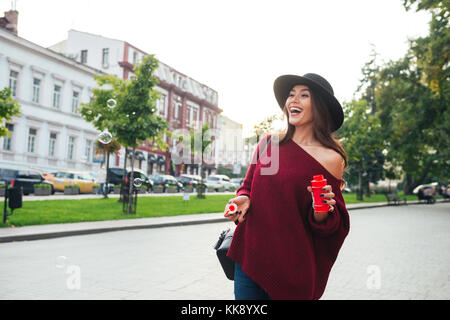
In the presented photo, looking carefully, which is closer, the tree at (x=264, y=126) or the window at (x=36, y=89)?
the tree at (x=264, y=126)

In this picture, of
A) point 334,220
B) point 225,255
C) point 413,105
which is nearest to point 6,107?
point 225,255

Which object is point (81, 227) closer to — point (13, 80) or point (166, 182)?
point (13, 80)

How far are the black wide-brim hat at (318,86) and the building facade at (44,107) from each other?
30505mm

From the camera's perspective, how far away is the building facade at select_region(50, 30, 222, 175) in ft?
151

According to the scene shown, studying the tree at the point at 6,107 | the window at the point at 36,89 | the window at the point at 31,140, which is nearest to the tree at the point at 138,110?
the tree at the point at 6,107

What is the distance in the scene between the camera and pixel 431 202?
127 feet

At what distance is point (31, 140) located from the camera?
3525 cm

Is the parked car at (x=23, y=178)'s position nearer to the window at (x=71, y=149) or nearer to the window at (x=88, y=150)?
the window at (x=71, y=149)

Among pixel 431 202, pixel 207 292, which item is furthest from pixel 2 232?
pixel 431 202

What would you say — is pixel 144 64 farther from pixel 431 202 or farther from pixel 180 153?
pixel 180 153

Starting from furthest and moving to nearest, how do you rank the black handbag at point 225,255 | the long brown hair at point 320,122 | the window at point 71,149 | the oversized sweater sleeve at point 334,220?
the window at point 71,149 < the black handbag at point 225,255 < the long brown hair at point 320,122 < the oversized sweater sleeve at point 334,220

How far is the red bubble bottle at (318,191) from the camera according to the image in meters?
2.08

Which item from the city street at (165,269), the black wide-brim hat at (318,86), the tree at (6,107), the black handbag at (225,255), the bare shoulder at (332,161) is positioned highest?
the tree at (6,107)

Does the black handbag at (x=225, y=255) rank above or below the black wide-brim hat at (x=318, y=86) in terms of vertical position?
below
